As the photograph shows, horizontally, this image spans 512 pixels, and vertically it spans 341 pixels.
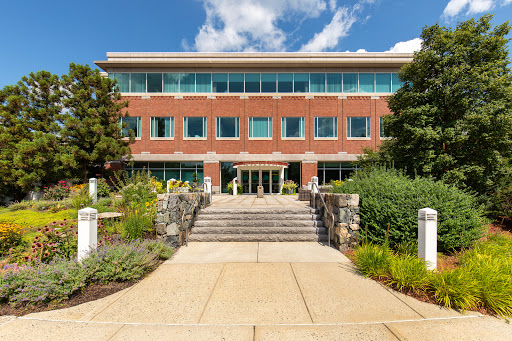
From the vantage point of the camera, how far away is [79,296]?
379cm

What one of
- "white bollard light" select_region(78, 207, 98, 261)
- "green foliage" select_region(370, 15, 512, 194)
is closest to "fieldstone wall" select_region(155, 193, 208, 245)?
"white bollard light" select_region(78, 207, 98, 261)

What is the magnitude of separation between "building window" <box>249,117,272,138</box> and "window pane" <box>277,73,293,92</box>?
3.18 meters

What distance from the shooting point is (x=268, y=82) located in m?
21.5

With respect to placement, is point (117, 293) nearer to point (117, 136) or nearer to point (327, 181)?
point (117, 136)

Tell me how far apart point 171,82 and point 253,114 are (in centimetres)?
834

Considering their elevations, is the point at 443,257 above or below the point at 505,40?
below

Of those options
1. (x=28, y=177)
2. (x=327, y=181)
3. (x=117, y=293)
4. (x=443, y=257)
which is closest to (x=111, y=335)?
(x=117, y=293)

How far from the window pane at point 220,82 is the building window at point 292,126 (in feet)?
20.8

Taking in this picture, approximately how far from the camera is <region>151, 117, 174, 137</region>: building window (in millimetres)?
21156

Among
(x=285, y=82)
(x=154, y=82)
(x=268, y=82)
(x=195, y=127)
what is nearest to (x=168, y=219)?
(x=195, y=127)

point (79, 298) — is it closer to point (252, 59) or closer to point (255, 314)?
point (255, 314)

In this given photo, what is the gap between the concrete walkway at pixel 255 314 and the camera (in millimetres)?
2916

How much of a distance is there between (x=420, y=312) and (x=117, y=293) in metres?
4.95

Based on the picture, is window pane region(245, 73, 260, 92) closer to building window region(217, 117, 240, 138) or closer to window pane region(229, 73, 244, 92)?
window pane region(229, 73, 244, 92)
